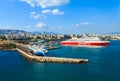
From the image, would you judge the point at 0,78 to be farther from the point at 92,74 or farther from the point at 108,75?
the point at 108,75

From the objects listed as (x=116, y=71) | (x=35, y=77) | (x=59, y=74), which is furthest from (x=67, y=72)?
(x=116, y=71)

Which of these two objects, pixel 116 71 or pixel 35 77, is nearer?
pixel 35 77

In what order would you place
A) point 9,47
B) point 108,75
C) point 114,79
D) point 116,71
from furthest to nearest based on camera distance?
point 9,47 < point 116,71 < point 108,75 < point 114,79

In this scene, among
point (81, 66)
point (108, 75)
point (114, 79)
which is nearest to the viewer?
point (114, 79)

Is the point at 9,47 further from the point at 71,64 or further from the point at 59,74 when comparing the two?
the point at 59,74

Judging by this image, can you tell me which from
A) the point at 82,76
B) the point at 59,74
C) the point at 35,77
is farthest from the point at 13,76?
the point at 82,76

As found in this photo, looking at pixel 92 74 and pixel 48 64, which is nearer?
pixel 92 74

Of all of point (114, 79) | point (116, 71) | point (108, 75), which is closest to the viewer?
point (114, 79)

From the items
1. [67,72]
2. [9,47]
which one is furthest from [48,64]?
[9,47]

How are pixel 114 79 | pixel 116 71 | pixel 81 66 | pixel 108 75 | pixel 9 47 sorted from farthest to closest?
1. pixel 9 47
2. pixel 81 66
3. pixel 116 71
4. pixel 108 75
5. pixel 114 79
